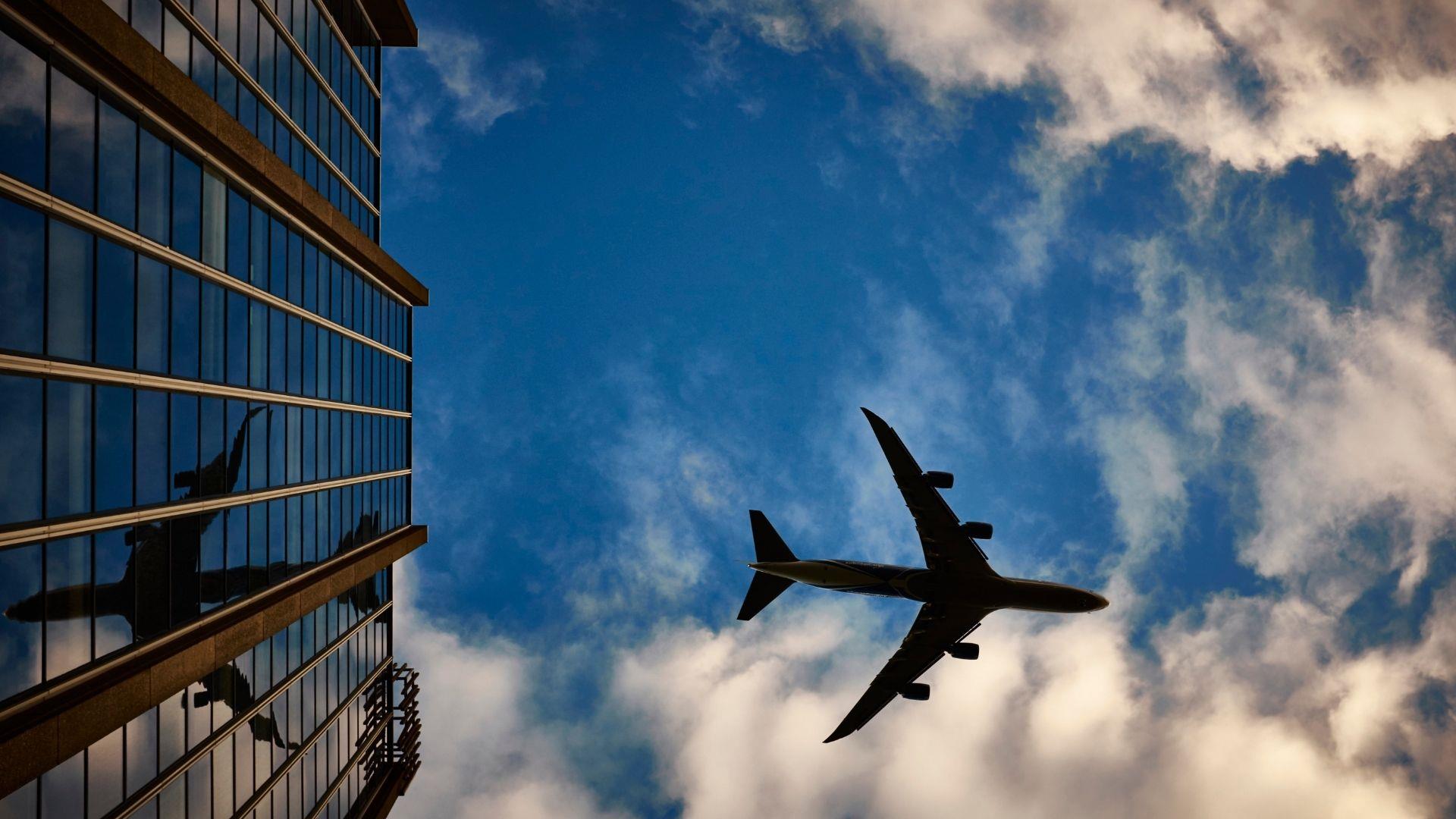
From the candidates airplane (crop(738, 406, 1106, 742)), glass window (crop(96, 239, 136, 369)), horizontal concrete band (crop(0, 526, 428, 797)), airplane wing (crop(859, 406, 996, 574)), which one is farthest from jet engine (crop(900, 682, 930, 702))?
glass window (crop(96, 239, 136, 369))

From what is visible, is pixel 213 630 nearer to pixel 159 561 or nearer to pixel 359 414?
pixel 159 561

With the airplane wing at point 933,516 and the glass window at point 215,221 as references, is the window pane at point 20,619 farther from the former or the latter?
the airplane wing at point 933,516

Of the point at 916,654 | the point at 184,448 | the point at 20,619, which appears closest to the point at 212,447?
the point at 184,448

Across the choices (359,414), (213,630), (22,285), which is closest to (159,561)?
(213,630)

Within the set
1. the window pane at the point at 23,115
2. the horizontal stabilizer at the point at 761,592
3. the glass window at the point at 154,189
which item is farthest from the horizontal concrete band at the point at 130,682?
the horizontal stabilizer at the point at 761,592

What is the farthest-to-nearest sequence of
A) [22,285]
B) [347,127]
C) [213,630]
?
1. [347,127]
2. [213,630]
3. [22,285]

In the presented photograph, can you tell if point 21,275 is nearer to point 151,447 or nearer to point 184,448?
point 151,447

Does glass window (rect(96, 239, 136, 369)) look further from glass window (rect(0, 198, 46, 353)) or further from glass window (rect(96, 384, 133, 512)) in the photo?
glass window (rect(0, 198, 46, 353))
